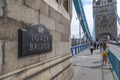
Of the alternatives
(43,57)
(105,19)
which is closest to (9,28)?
(43,57)

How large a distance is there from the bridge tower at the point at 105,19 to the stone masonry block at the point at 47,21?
108m

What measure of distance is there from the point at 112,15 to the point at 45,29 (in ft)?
368

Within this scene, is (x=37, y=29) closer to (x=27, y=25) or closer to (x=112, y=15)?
(x=27, y=25)

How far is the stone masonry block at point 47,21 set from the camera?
4.07 m

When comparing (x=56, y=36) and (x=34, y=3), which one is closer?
(x=34, y=3)

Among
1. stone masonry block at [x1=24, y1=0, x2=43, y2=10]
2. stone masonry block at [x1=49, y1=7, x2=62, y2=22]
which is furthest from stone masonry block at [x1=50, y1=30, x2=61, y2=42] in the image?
stone masonry block at [x1=24, y1=0, x2=43, y2=10]

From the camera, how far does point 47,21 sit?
4375mm

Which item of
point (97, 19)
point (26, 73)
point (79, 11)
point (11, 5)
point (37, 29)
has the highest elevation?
point (97, 19)

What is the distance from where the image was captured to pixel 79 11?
140 feet

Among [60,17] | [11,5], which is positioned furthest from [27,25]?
[60,17]

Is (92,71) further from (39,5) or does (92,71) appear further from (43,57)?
(39,5)

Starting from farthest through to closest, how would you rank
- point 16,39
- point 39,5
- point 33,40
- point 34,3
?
point 39,5 < point 34,3 < point 33,40 < point 16,39

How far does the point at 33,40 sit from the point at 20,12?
610 mm

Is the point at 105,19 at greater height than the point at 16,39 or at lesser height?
greater
